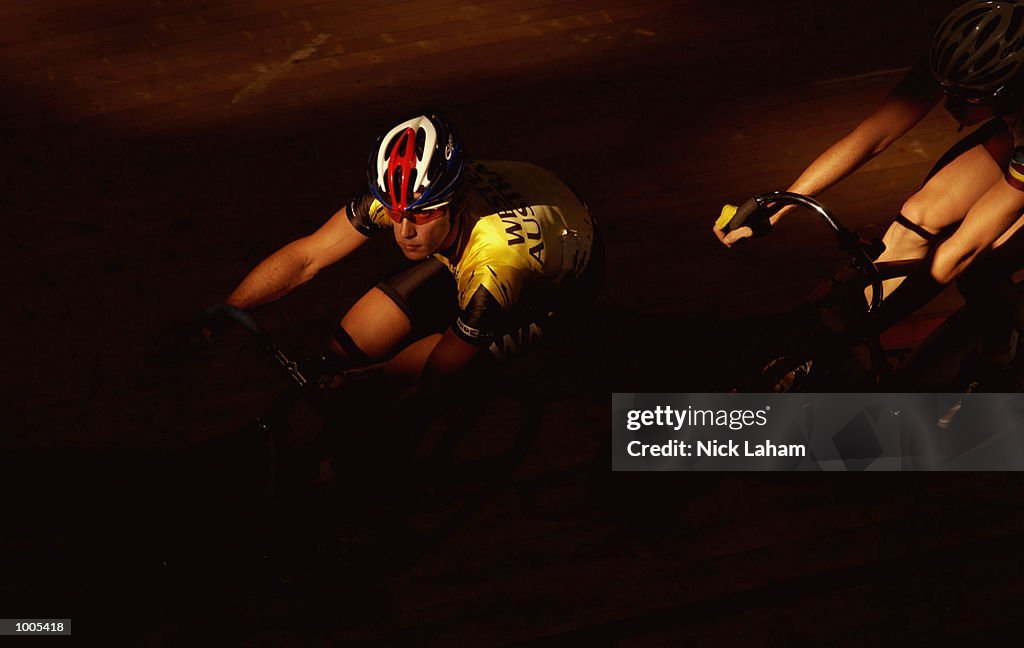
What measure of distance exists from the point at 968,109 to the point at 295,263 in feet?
7.12

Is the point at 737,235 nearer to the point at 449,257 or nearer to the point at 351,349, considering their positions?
the point at 449,257

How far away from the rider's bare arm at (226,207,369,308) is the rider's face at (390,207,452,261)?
0.95 ft

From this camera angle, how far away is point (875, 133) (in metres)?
3.16

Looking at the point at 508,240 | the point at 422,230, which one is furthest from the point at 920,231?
the point at 422,230

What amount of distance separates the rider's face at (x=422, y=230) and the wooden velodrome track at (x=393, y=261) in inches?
31.4

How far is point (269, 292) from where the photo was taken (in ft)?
9.69

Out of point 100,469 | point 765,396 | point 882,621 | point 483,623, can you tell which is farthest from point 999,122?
point 100,469

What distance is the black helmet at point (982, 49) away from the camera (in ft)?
9.05

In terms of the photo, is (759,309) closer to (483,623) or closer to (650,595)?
(650,595)

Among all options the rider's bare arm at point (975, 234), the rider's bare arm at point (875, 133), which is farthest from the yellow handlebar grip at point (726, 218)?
the rider's bare arm at point (975, 234)

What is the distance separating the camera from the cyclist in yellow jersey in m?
2.73

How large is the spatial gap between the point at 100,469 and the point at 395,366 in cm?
133

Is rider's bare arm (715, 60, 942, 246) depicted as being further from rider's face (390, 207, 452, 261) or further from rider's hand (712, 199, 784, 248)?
rider's face (390, 207, 452, 261)

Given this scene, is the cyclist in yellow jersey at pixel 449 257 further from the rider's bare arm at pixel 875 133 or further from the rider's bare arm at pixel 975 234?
the rider's bare arm at pixel 975 234
